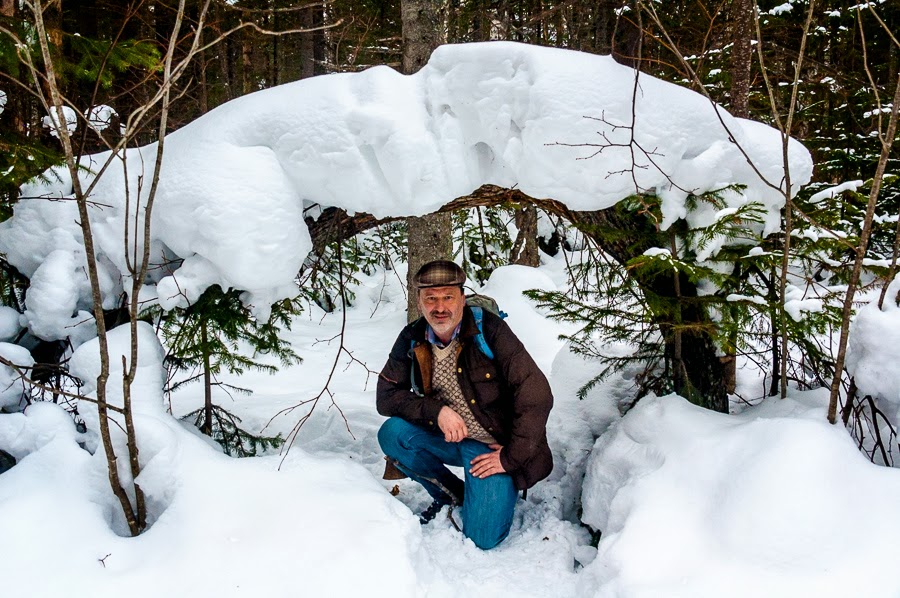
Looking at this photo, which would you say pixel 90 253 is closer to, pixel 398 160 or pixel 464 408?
pixel 398 160

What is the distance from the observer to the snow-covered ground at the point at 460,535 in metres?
2.08

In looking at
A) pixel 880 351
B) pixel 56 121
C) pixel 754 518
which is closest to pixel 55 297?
pixel 56 121

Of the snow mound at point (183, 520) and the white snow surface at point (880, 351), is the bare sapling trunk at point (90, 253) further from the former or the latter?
the white snow surface at point (880, 351)

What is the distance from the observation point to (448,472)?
328 centimetres

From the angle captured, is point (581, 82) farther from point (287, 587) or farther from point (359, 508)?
point (287, 587)

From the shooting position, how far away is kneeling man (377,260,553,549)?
2.88m

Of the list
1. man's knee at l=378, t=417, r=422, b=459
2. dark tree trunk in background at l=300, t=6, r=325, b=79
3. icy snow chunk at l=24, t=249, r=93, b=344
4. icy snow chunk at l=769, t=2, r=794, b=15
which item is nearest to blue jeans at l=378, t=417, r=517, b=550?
man's knee at l=378, t=417, r=422, b=459

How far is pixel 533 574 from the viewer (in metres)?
2.65

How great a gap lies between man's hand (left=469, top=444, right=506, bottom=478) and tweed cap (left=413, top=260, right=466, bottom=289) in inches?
37.3

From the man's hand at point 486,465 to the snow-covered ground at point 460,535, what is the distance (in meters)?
0.36

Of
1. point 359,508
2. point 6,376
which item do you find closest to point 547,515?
point 359,508

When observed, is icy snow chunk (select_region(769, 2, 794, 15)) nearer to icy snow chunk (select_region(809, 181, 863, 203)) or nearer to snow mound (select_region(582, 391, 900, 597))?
icy snow chunk (select_region(809, 181, 863, 203))

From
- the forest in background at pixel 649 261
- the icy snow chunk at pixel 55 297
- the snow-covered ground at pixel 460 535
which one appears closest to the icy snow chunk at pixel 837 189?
the forest in background at pixel 649 261

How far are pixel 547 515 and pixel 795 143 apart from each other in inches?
98.2
